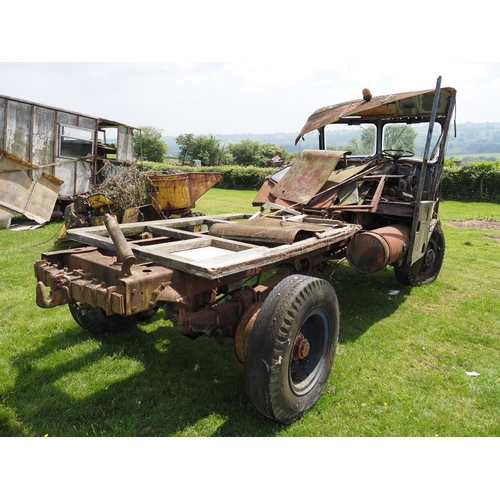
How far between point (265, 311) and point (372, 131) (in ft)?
17.1

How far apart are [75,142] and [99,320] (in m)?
10.3

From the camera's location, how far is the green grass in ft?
9.87

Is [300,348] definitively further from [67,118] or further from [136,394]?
[67,118]

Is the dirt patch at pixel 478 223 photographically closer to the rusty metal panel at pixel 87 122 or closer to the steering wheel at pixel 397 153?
the steering wheel at pixel 397 153

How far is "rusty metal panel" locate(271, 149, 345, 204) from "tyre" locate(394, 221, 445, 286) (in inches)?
77.1

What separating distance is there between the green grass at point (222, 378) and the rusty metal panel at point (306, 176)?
1.61m

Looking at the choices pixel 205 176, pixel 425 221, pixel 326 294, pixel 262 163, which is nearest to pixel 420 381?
pixel 326 294

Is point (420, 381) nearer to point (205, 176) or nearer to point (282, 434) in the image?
point (282, 434)

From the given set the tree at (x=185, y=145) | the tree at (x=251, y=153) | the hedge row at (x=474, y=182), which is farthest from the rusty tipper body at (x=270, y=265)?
the tree at (x=185, y=145)

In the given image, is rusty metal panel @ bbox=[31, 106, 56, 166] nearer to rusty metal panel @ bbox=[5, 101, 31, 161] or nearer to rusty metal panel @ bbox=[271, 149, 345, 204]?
rusty metal panel @ bbox=[5, 101, 31, 161]

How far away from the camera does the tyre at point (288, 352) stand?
266 centimetres

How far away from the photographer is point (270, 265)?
3332 mm

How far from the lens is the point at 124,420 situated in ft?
9.86

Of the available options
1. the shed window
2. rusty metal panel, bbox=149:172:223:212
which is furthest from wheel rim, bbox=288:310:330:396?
the shed window
